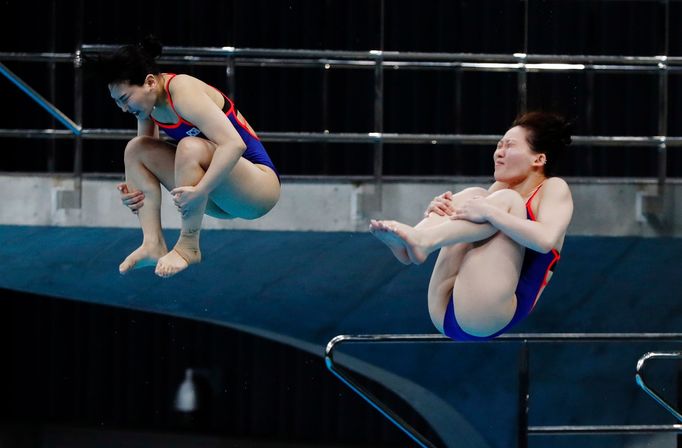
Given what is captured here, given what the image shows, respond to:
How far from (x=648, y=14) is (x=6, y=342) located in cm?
460

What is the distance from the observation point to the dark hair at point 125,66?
11.8ft

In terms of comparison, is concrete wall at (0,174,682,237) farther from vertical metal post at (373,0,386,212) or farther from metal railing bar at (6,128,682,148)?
metal railing bar at (6,128,682,148)

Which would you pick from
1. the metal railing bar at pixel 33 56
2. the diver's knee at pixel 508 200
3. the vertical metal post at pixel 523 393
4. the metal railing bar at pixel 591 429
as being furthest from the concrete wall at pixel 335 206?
the diver's knee at pixel 508 200

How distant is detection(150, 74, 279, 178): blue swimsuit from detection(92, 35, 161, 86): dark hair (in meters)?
0.10

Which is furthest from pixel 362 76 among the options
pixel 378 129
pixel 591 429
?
pixel 591 429

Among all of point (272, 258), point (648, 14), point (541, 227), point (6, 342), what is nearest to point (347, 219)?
point (272, 258)

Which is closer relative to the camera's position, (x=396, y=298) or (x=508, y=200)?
(x=508, y=200)

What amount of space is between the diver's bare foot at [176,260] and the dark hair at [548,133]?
1.09 meters

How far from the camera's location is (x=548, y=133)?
3.62 metres

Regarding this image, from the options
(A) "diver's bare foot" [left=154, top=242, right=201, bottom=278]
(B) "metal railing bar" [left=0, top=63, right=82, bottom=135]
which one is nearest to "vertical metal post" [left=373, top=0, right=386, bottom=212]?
(B) "metal railing bar" [left=0, top=63, right=82, bottom=135]

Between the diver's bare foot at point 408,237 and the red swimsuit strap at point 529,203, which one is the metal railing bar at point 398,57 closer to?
the red swimsuit strap at point 529,203

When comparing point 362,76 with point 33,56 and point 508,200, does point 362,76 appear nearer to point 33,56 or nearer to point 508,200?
point 33,56

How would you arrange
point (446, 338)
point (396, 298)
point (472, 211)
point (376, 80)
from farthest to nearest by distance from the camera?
point (396, 298), point (376, 80), point (446, 338), point (472, 211)

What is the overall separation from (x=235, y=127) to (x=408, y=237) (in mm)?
819
